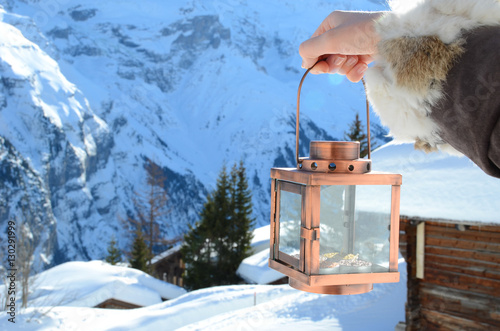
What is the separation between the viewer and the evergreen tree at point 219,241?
66.0 feet

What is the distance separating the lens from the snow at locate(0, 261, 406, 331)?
1015 cm

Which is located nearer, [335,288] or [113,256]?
[335,288]

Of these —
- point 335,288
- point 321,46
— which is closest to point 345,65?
point 321,46

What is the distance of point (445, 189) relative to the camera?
6.95 meters

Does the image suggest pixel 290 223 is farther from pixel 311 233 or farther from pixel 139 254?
pixel 139 254

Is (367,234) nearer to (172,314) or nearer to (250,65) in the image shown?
(172,314)

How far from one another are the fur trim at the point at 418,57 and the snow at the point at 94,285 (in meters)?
15.0

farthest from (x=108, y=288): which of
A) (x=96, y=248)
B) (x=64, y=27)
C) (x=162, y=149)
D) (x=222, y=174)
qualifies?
(x=64, y=27)

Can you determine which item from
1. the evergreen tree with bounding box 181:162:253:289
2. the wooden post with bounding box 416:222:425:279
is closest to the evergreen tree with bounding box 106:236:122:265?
the evergreen tree with bounding box 181:162:253:289

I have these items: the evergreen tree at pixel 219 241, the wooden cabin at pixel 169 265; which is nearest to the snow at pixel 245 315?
the evergreen tree at pixel 219 241

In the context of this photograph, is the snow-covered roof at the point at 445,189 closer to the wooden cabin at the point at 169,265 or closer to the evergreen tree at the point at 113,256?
the wooden cabin at the point at 169,265

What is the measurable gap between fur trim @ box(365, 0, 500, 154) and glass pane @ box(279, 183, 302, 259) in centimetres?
55

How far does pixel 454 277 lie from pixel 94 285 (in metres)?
12.8

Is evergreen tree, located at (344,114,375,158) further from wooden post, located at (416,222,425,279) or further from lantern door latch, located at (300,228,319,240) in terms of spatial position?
lantern door latch, located at (300,228,319,240)
